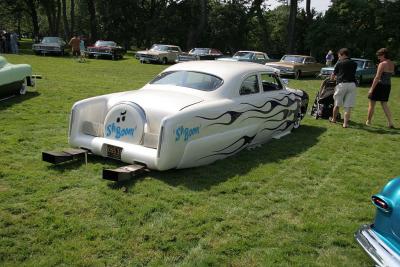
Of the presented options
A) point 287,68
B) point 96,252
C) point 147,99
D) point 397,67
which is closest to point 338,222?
point 96,252

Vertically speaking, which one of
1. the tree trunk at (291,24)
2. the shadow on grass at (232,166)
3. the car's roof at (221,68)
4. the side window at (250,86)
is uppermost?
the tree trunk at (291,24)

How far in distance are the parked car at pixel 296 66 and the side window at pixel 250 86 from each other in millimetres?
16228

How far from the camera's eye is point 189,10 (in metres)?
45.6

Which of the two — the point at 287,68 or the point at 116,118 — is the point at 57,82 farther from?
the point at 287,68

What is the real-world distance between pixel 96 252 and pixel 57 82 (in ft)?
38.1

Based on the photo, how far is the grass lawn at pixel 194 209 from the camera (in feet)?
12.0

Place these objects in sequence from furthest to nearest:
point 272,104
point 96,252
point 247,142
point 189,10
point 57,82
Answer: point 189,10 < point 57,82 < point 272,104 < point 247,142 < point 96,252

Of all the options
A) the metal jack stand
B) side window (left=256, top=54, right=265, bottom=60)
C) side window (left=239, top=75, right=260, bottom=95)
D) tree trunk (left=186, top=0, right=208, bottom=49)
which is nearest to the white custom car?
side window (left=239, top=75, right=260, bottom=95)

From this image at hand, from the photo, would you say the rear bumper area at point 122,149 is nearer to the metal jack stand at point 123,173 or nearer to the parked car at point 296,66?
the metal jack stand at point 123,173

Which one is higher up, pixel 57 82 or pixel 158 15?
pixel 158 15

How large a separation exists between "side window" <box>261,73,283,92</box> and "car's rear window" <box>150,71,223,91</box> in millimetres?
1249

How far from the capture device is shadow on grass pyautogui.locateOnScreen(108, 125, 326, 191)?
535 centimetres

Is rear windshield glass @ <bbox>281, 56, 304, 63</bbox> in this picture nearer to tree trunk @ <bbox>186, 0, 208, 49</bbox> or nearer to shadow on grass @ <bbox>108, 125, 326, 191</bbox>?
shadow on grass @ <bbox>108, 125, 326, 191</bbox>

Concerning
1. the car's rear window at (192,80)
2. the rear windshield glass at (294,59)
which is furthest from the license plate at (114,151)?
the rear windshield glass at (294,59)
